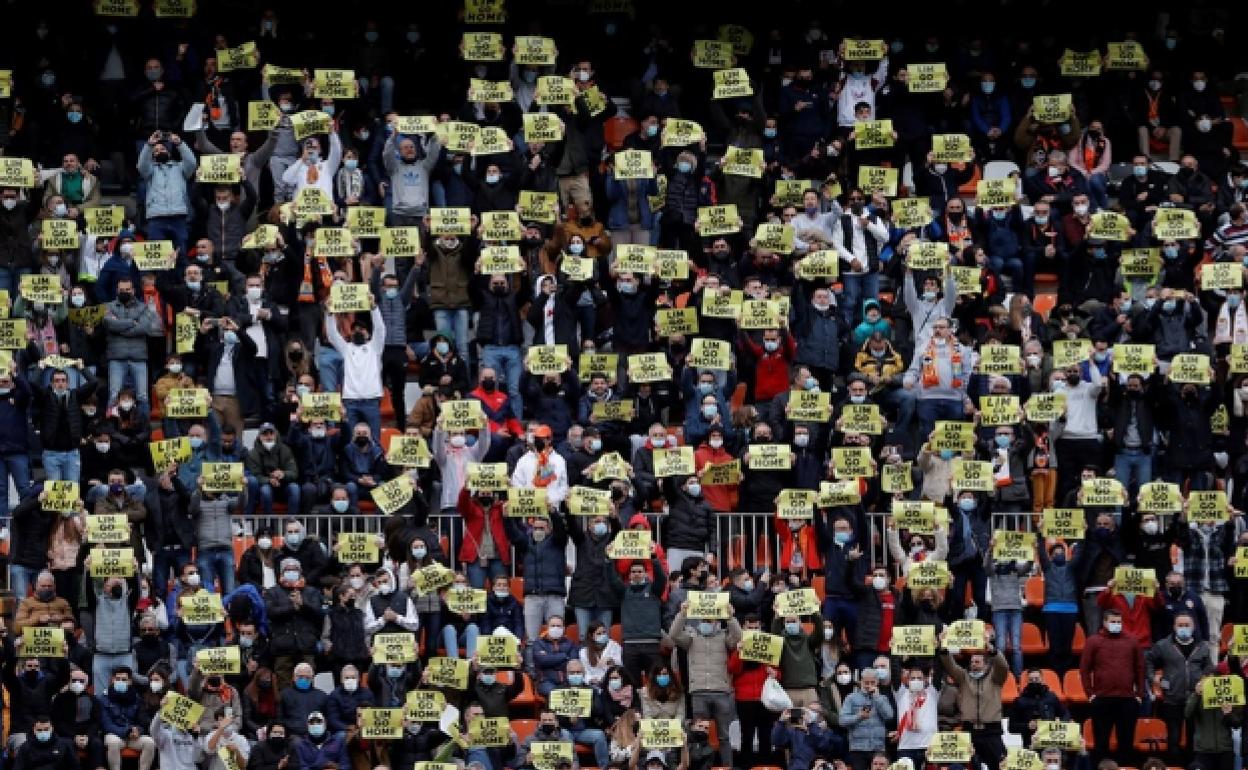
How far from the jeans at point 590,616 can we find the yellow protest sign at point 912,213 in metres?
6.47

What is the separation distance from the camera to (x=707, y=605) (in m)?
38.5

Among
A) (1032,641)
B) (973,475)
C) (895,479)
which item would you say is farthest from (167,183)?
(1032,641)

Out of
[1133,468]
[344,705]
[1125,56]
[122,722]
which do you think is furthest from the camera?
[1125,56]

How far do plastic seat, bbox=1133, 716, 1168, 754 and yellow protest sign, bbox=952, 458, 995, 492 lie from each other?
2.72m

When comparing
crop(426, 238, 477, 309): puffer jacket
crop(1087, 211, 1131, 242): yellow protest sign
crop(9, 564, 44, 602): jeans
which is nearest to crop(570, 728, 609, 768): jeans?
crop(9, 564, 44, 602): jeans

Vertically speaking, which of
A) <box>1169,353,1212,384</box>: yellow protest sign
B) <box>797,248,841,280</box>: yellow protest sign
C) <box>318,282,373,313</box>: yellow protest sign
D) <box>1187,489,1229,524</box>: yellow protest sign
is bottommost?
<box>1187,489,1229,524</box>: yellow protest sign

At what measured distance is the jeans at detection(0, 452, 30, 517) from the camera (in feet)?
132

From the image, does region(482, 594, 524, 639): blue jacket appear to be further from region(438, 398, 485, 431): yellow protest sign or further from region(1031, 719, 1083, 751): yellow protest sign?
region(1031, 719, 1083, 751): yellow protest sign

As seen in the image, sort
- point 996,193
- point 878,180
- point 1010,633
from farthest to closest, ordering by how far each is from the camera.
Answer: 1. point 878,180
2. point 996,193
3. point 1010,633

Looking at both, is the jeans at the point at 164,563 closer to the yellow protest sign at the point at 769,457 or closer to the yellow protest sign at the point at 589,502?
the yellow protest sign at the point at 589,502

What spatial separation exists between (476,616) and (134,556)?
322cm

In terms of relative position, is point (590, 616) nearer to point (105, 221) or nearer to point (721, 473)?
point (721, 473)

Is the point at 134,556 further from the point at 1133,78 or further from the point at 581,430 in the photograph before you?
the point at 1133,78

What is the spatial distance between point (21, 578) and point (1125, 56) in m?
14.2
